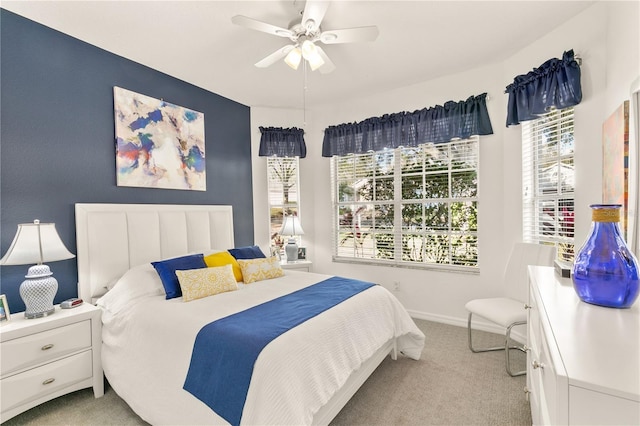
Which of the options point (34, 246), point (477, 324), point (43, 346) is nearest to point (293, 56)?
point (34, 246)

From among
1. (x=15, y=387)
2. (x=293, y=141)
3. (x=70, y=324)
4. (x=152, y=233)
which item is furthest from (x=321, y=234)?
(x=15, y=387)

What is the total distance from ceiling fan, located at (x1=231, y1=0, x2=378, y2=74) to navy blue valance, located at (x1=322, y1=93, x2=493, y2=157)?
5.04 feet

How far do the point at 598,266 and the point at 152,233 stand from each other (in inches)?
125

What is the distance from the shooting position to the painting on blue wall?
2803 millimetres

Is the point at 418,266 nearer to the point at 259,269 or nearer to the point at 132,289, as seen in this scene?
the point at 259,269

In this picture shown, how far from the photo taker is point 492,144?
3.19m

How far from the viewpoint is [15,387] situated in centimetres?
182

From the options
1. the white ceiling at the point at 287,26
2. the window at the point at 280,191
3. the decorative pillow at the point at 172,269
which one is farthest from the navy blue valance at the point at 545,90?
the decorative pillow at the point at 172,269

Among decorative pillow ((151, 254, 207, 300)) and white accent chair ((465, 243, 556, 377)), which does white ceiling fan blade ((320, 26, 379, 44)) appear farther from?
white accent chair ((465, 243, 556, 377))

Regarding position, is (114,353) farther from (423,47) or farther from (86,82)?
(423,47)

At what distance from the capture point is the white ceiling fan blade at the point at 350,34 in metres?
1.98

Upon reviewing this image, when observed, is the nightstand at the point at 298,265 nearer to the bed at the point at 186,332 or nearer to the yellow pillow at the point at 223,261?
the bed at the point at 186,332

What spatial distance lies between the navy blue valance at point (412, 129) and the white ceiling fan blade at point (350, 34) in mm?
1677

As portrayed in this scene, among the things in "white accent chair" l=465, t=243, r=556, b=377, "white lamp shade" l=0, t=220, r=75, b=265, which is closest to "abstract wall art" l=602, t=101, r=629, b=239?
"white accent chair" l=465, t=243, r=556, b=377
